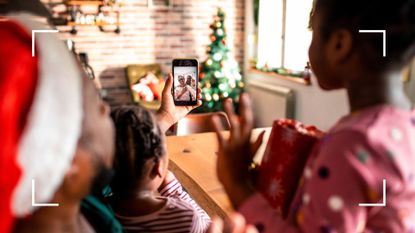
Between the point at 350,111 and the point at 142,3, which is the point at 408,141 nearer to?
the point at 350,111

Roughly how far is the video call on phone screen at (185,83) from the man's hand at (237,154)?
2.84 ft

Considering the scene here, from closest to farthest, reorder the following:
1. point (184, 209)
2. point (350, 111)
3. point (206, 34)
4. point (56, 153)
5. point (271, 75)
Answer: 1. point (56, 153)
2. point (350, 111)
3. point (184, 209)
4. point (271, 75)
5. point (206, 34)

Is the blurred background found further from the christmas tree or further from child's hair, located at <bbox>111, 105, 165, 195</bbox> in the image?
child's hair, located at <bbox>111, 105, 165, 195</bbox>

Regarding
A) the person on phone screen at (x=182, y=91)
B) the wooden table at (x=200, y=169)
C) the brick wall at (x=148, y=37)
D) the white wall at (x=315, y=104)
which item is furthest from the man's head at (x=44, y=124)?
the brick wall at (x=148, y=37)

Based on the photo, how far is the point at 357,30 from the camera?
61cm

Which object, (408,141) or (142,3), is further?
(142,3)

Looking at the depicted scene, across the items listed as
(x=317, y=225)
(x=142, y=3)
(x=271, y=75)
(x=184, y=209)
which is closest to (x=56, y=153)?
(x=317, y=225)

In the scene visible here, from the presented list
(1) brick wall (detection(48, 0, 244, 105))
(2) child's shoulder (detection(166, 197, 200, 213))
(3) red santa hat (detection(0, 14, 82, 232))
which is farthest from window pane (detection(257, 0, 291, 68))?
(3) red santa hat (detection(0, 14, 82, 232))

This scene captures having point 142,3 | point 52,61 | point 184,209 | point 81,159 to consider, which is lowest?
point 184,209

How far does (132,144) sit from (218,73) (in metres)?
4.03

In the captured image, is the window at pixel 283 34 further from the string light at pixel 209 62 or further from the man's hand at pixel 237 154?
the man's hand at pixel 237 154

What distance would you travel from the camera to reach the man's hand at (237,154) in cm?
68

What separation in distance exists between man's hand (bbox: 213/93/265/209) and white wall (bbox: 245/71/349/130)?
10.3 ft

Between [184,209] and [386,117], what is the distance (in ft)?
1.80
